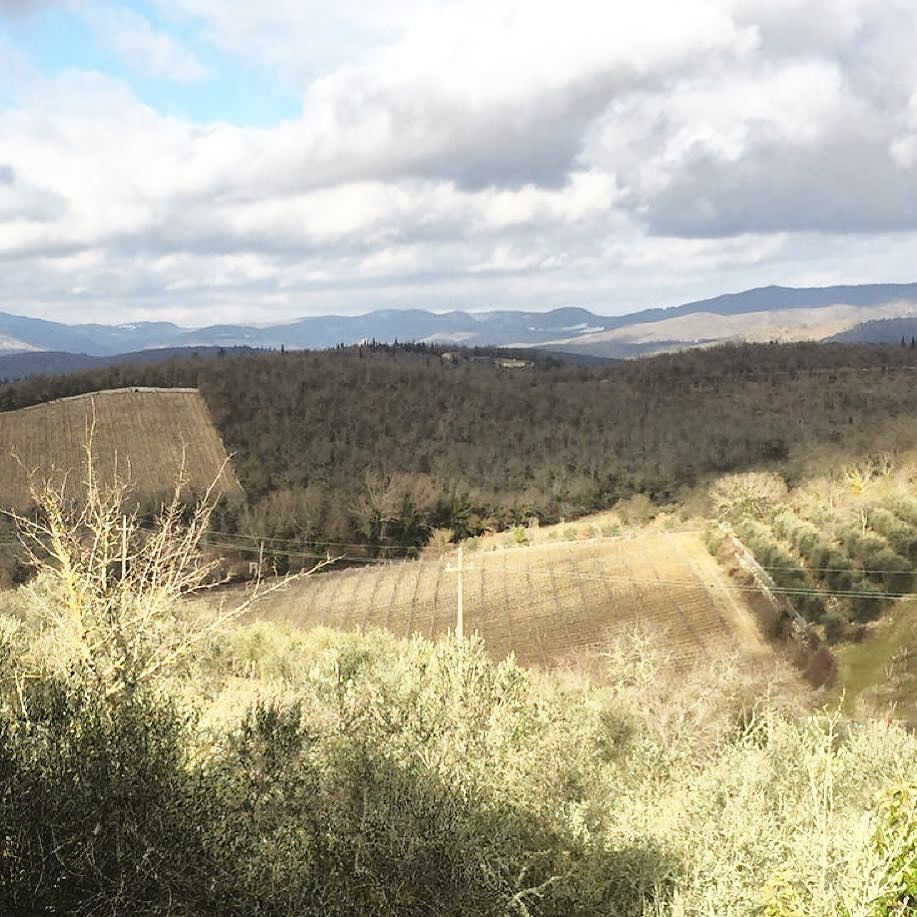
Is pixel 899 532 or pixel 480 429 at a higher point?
pixel 480 429

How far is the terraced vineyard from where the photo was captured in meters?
37.9

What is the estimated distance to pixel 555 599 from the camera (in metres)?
43.0

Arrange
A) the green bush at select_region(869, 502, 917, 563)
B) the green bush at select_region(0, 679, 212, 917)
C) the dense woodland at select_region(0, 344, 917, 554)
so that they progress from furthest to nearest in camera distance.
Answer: the dense woodland at select_region(0, 344, 917, 554) < the green bush at select_region(869, 502, 917, 563) < the green bush at select_region(0, 679, 212, 917)

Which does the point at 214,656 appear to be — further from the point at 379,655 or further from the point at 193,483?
the point at 193,483

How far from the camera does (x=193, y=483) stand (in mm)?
75562

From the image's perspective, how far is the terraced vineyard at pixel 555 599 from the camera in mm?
37906

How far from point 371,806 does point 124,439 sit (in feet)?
270

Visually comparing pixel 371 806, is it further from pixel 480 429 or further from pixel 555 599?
pixel 480 429

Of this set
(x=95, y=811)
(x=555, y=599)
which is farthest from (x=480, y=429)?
(x=95, y=811)

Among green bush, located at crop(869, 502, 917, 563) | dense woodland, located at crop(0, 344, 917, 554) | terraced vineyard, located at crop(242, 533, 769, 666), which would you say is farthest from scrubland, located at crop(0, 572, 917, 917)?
dense woodland, located at crop(0, 344, 917, 554)

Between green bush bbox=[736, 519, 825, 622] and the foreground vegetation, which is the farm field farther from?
the foreground vegetation

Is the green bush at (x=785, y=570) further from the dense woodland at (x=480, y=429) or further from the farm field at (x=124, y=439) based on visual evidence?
the farm field at (x=124, y=439)

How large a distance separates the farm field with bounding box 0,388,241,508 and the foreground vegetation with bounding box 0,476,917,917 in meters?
61.5

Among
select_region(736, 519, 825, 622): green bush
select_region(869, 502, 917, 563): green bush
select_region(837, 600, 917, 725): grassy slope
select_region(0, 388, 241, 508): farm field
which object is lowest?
select_region(837, 600, 917, 725): grassy slope
